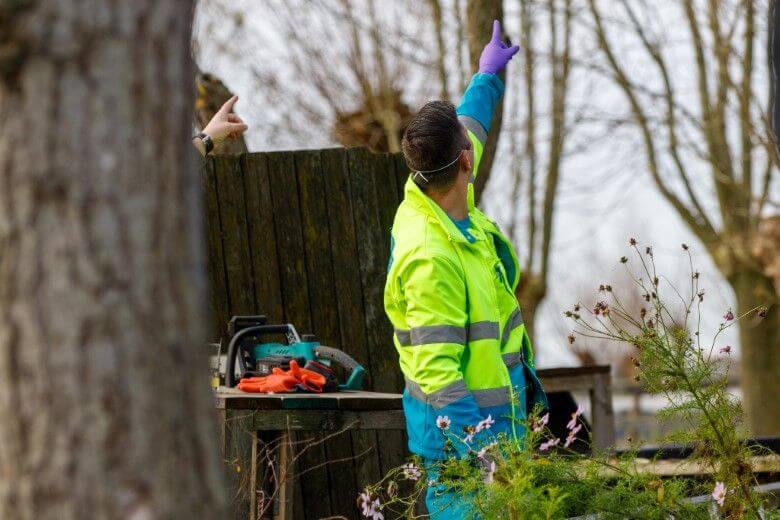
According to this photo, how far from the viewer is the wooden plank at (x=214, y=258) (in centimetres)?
649

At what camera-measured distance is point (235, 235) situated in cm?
663

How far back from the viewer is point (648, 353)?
12.5 feet

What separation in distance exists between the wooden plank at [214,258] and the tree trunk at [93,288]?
406 cm

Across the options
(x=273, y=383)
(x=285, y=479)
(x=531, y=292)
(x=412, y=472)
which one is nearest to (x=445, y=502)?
(x=412, y=472)

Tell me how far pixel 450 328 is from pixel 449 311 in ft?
0.22

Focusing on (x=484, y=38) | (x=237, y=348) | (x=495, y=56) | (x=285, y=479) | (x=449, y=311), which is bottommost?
(x=285, y=479)

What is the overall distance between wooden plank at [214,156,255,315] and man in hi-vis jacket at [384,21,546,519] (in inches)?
78.8

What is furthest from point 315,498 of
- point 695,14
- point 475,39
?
point 695,14

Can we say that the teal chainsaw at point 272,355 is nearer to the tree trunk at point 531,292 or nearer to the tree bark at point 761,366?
the tree trunk at point 531,292

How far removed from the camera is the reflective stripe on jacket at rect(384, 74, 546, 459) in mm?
4207

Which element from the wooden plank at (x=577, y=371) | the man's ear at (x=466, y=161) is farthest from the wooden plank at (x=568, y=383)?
the man's ear at (x=466, y=161)

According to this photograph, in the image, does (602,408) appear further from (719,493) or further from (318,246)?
(719,493)

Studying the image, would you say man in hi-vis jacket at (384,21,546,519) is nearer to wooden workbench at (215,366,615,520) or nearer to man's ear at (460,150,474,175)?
man's ear at (460,150,474,175)

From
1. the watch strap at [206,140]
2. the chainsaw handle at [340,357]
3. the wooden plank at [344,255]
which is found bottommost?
the chainsaw handle at [340,357]
